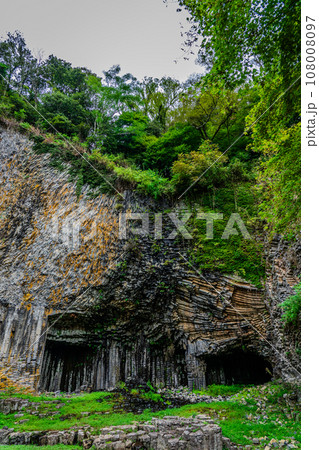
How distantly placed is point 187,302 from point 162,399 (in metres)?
3.83

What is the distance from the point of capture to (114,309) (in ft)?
38.2

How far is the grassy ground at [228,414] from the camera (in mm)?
5867

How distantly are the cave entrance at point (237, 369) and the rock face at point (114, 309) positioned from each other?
0.04 metres

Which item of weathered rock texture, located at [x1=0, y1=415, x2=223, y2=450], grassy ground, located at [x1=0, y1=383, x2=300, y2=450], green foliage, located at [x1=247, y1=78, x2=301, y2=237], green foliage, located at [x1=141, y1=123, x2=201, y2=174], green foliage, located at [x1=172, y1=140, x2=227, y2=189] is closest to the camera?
green foliage, located at [x1=247, y1=78, x2=301, y2=237]

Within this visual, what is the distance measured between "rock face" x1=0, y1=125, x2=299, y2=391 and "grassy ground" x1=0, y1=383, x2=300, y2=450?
192 cm

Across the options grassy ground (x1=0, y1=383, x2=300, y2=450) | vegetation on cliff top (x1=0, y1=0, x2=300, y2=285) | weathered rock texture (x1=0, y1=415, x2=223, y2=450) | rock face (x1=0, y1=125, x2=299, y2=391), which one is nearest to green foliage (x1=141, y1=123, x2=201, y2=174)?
vegetation on cliff top (x1=0, y1=0, x2=300, y2=285)

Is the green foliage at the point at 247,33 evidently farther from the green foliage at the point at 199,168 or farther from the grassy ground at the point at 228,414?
the green foliage at the point at 199,168

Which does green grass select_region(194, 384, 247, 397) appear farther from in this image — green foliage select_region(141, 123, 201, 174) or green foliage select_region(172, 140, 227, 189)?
green foliage select_region(141, 123, 201, 174)

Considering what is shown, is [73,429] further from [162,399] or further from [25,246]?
[25,246]

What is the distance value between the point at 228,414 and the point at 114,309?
20.5 feet

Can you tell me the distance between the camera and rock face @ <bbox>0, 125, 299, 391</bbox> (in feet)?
33.8

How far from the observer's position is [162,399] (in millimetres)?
9539

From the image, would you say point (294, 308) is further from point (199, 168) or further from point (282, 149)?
point (199, 168)
